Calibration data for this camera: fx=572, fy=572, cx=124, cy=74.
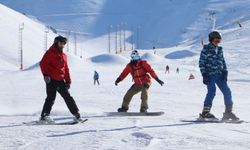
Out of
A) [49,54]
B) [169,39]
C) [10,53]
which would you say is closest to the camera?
[49,54]

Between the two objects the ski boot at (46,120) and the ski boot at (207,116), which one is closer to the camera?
the ski boot at (46,120)

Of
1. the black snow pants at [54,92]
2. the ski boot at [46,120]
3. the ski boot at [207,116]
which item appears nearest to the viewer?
the ski boot at [46,120]

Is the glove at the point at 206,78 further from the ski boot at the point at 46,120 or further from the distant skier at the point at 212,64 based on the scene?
the ski boot at the point at 46,120

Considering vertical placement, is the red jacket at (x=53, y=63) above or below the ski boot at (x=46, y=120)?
above

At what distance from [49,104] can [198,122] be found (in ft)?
7.85

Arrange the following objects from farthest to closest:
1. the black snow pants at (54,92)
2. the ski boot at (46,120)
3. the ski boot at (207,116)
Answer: the ski boot at (207,116) < the black snow pants at (54,92) < the ski boot at (46,120)

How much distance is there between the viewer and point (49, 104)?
29.7ft

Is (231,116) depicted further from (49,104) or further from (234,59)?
(234,59)

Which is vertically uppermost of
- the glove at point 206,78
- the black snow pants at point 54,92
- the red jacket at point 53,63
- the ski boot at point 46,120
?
the red jacket at point 53,63

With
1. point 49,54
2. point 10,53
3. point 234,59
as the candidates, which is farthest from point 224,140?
point 10,53

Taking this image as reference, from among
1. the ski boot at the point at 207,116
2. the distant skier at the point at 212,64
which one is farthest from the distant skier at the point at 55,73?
the distant skier at the point at 212,64

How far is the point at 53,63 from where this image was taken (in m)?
8.79

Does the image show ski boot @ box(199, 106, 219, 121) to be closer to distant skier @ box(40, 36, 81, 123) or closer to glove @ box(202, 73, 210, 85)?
glove @ box(202, 73, 210, 85)

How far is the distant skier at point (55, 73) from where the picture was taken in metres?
8.76
